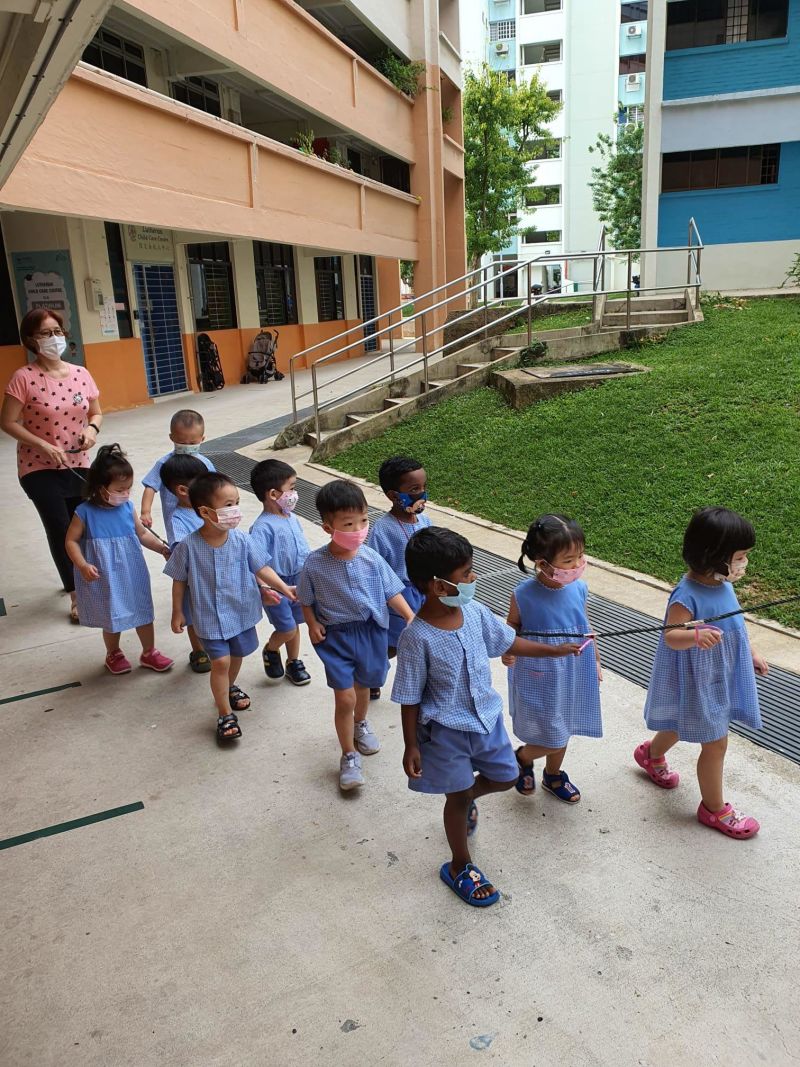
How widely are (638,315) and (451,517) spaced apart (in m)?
5.90

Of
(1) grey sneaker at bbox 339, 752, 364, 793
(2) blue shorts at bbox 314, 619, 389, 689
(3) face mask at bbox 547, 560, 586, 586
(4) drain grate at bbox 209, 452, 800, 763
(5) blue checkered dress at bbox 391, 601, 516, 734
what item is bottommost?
(4) drain grate at bbox 209, 452, 800, 763

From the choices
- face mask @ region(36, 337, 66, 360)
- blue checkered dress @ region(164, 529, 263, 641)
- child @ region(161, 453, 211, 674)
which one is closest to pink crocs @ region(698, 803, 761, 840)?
blue checkered dress @ region(164, 529, 263, 641)

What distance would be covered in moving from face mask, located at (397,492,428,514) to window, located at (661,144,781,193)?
16.5 m

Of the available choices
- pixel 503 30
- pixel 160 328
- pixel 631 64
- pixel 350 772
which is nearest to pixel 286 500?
pixel 350 772

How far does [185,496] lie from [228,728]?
4.09ft

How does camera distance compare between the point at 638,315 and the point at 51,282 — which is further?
the point at 51,282

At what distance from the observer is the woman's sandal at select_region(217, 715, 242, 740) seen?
132 inches

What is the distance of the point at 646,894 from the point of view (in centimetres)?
242

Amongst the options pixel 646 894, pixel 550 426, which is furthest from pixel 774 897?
pixel 550 426

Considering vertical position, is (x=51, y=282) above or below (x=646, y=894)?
above

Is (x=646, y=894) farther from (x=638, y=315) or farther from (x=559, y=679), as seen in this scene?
(x=638, y=315)

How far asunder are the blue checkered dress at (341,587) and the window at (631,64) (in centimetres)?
5006

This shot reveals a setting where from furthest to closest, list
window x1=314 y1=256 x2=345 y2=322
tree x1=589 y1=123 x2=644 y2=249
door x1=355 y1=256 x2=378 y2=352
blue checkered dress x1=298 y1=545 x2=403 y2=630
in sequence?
tree x1=589 y1=123 x2=644 y2=249 → door x1=355 y1=256 x2=378 y2=352 → window x1=314 y1=256 x2=345 y2=322 → blue checkered dress x1=298 y1=545 x2=403 y2=630

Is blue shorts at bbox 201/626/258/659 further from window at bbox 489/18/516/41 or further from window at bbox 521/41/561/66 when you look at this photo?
window at bbox 489/18/516/41
